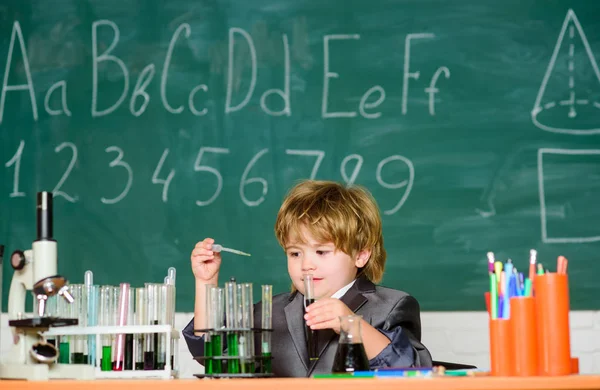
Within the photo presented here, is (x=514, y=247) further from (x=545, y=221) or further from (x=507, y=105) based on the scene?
(x=507, y=105)

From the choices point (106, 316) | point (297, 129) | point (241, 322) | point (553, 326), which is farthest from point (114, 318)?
point (297, 129)

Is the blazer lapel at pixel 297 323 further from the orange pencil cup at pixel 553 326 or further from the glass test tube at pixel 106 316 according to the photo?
the orange pencil cup at pixel 553 326

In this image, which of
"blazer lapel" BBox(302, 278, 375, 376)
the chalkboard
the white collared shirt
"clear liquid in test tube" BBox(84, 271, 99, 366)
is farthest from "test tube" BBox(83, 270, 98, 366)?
the chalkboard

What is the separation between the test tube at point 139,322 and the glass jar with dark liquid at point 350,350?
0.41 metres

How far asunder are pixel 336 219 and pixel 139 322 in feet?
2.05

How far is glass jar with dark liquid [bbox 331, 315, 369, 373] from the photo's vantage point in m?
1.60

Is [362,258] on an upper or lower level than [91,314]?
upper

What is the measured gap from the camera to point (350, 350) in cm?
160

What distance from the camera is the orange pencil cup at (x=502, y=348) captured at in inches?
57.7

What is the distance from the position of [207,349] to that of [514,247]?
1.61m

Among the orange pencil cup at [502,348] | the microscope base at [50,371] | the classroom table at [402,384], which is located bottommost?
the classroom table at [402,384]

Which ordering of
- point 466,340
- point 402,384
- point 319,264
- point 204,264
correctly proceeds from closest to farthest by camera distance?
1. point 402,384
2. point 204,264
3. point 319,264
4. point 466,340

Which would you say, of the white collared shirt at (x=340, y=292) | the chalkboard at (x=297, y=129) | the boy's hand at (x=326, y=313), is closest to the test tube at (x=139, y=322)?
the boy's hand at (x=326, y=313)

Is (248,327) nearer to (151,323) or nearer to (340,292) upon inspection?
(151,323)
